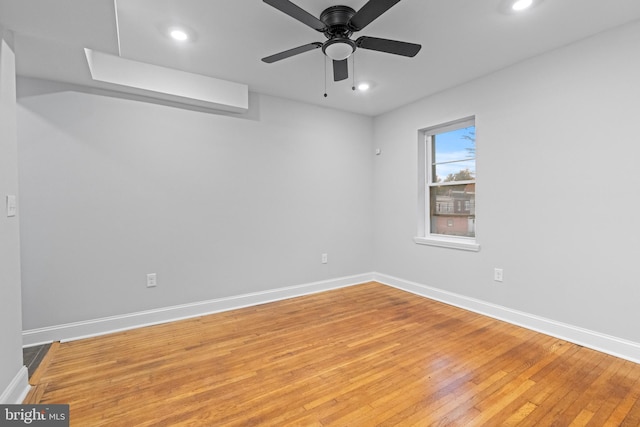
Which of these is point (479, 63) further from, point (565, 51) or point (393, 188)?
point (393, 188)

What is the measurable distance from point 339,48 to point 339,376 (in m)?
2.31

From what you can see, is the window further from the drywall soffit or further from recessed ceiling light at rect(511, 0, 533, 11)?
the drywall soffit

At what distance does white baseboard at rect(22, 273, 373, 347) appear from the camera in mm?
2674

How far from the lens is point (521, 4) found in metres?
2.07

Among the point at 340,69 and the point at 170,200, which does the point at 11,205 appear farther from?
the point at 340,69

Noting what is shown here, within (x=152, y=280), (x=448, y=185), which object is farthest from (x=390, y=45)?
(x=152, y=280)

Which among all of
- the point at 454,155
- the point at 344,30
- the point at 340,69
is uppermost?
the point at 344,30

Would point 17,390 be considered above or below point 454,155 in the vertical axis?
below

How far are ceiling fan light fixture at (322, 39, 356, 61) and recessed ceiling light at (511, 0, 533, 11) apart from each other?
44.7 inches

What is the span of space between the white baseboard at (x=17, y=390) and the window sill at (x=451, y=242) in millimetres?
3902

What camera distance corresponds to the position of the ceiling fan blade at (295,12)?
1.69 metres

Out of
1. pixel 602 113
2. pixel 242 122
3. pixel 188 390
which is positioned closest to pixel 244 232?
pixel 242 122

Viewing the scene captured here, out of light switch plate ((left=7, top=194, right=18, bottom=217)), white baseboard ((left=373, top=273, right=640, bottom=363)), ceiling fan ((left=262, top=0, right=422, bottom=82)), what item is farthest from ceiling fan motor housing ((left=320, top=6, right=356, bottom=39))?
white baseboard ((left=373, top=273, right=640, bottom=363))

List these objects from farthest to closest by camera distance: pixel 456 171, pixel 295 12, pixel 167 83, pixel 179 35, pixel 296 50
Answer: pixel 456 171 < pixel 167 83 < pixel 179 35 < pixel 296 50 < pixel 295 12
